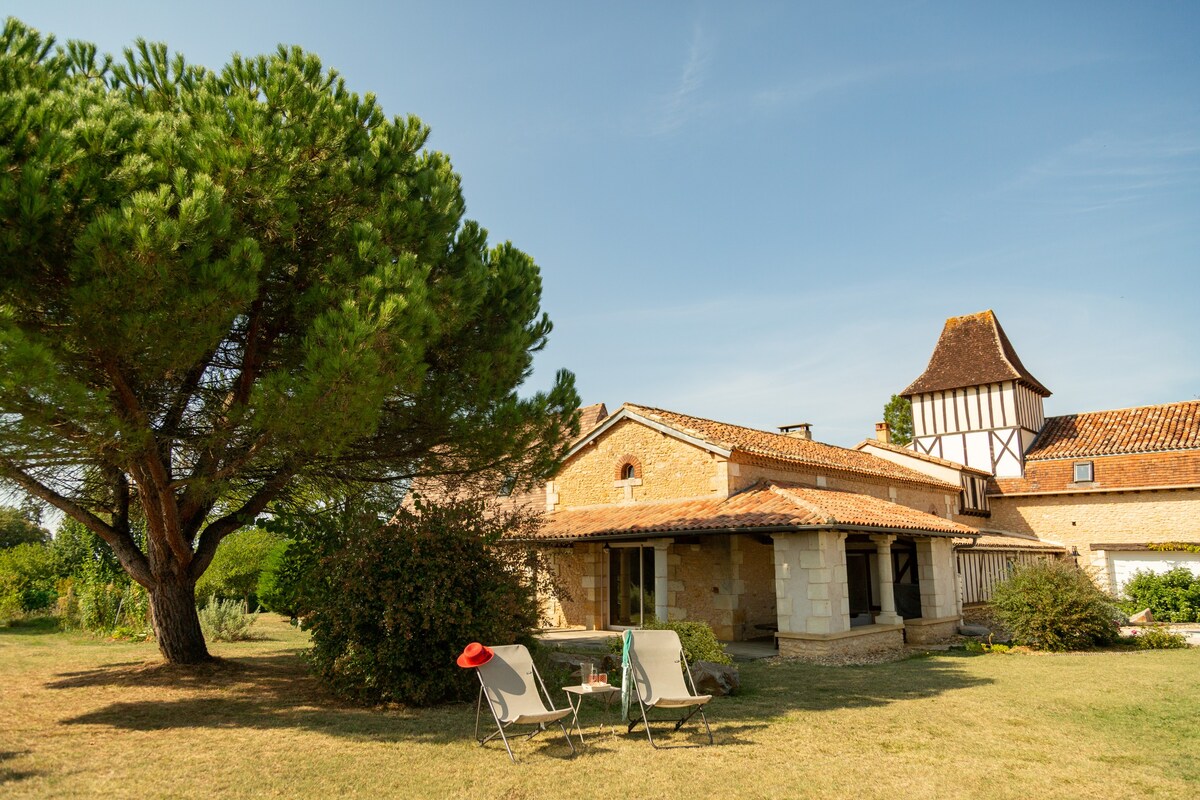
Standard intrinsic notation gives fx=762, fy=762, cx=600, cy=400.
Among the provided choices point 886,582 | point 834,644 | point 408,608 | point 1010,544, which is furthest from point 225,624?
point 1010,544

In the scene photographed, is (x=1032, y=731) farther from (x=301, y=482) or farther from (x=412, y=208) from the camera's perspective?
(x=301, y=482)

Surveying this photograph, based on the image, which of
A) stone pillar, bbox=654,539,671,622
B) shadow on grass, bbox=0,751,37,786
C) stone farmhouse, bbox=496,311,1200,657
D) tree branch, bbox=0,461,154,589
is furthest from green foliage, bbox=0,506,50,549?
shadow on grass, bbox=0,751,37,786

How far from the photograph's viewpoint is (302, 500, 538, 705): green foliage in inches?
327

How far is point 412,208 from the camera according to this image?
8.72m

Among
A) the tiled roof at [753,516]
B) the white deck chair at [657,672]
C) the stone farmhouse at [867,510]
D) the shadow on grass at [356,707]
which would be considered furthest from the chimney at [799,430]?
the white deck chair at [657,672]

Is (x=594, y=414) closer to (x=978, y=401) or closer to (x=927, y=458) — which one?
(x=927, y=458)

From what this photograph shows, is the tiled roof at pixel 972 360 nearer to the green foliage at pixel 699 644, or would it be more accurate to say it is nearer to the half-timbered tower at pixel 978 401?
the half-timbered tower at pixel 978 401

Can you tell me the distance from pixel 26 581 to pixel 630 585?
15.5m

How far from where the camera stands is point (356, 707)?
8.38 metres

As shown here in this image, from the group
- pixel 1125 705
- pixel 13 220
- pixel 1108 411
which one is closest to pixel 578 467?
pixel 1125 705

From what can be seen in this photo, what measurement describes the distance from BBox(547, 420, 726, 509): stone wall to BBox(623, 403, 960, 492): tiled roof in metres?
0.36

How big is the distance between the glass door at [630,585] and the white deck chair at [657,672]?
822 centimetres

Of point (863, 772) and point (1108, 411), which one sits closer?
point (863, 772)

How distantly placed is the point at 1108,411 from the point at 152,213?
96.8 feet
